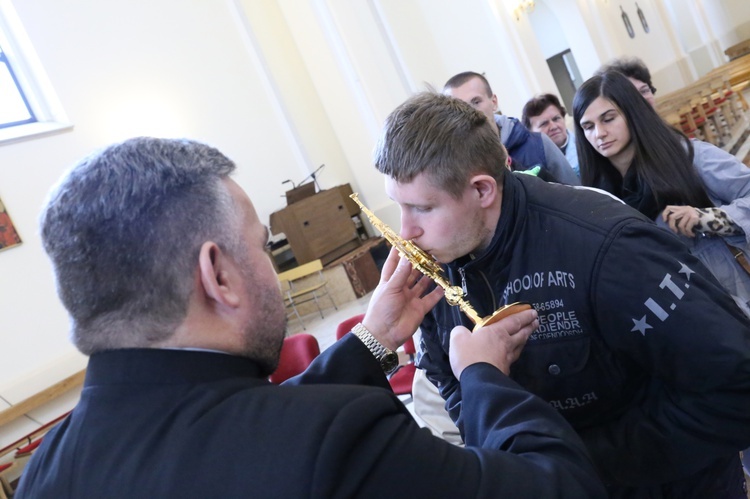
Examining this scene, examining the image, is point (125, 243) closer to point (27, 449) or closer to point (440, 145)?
point (440, 145)

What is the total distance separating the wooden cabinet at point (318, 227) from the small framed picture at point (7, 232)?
3597 millimetres

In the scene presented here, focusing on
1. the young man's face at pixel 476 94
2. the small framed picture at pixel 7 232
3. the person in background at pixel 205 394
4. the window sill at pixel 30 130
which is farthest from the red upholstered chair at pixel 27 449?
the person in background at pixel 205 394

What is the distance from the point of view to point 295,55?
12.0 meters

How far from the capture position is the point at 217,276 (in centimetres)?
110

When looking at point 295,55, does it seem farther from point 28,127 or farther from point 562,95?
point 562,95

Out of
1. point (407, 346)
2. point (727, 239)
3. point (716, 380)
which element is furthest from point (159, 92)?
point (716, 380)

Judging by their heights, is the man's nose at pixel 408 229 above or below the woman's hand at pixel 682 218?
above

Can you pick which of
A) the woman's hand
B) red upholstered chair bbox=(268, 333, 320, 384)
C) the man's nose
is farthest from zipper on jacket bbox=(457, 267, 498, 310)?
red upholstered chair bbox=(268, 333, 320, 384)

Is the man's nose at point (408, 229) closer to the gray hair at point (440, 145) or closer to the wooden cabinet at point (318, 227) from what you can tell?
the gray hair at point (440, 145)

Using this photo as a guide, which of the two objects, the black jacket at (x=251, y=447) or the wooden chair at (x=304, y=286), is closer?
the black jacket at (x=251, y=447)

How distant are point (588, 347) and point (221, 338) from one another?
0.90 metres

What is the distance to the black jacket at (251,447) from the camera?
0.90m

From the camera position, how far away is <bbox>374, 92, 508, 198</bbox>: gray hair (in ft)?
5.25

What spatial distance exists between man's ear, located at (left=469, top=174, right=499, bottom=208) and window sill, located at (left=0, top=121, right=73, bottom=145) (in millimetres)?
8036
